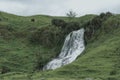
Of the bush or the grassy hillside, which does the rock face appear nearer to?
the grassy hillside

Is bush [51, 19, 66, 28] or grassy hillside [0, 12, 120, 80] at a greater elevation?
bush [51, 19, 66, 28]

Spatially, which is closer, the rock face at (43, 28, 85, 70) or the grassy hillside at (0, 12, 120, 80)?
the grassy hillside at (0, 12, 120, 80)

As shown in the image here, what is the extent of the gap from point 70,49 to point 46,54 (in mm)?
11236

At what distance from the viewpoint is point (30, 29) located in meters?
140

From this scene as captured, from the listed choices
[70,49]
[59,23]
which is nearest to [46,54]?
[70,49]

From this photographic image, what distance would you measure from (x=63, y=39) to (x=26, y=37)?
18.9m

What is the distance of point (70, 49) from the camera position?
368 ft

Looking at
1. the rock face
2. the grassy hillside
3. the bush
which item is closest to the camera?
the grassy hillside

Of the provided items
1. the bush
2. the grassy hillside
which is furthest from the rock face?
the bush

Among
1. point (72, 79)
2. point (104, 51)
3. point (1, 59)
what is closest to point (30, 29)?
point (1, 59)

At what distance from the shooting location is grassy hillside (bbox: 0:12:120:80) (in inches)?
3086

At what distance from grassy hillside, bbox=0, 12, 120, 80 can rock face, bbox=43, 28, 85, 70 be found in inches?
105

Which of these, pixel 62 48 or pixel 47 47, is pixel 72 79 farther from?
pixel 47 47

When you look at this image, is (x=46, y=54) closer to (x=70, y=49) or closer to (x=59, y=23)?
(x=70, y=49)
